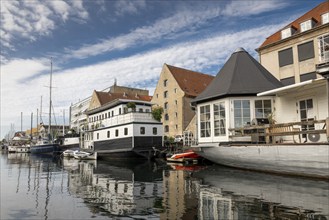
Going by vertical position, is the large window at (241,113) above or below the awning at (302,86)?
below

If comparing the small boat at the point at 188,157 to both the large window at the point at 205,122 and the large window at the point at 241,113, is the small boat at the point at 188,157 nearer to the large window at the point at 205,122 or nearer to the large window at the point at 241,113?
the large window at the point at 205,122

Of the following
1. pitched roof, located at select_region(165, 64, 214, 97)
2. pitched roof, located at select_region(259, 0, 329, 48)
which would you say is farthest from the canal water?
pitched roof, located at select_region(165, 64, 214, 97)

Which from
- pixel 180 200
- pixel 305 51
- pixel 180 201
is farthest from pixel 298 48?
pixel 180 201

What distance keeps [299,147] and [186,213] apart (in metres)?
7.65

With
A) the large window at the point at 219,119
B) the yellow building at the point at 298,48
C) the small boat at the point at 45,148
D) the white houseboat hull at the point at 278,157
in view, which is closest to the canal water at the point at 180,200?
the white houseboat hull at the point at 278,157

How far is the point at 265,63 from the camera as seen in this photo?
1405 inches

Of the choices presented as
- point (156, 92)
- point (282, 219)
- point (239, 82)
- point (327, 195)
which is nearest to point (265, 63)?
point (239, 82)

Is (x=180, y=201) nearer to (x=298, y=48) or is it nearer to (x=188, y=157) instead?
(x=188, y=157)

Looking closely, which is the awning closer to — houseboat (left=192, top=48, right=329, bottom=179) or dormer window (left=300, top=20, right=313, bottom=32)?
houseboat (left=192, top=48, right=329, bottom=179)

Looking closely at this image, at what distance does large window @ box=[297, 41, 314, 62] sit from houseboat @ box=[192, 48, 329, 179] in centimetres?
1289

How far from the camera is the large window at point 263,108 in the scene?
1833 centimetres

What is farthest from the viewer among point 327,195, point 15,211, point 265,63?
point 265,63

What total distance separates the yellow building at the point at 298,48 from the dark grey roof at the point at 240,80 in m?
11.8

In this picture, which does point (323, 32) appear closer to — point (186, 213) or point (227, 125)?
point (227, 125)
